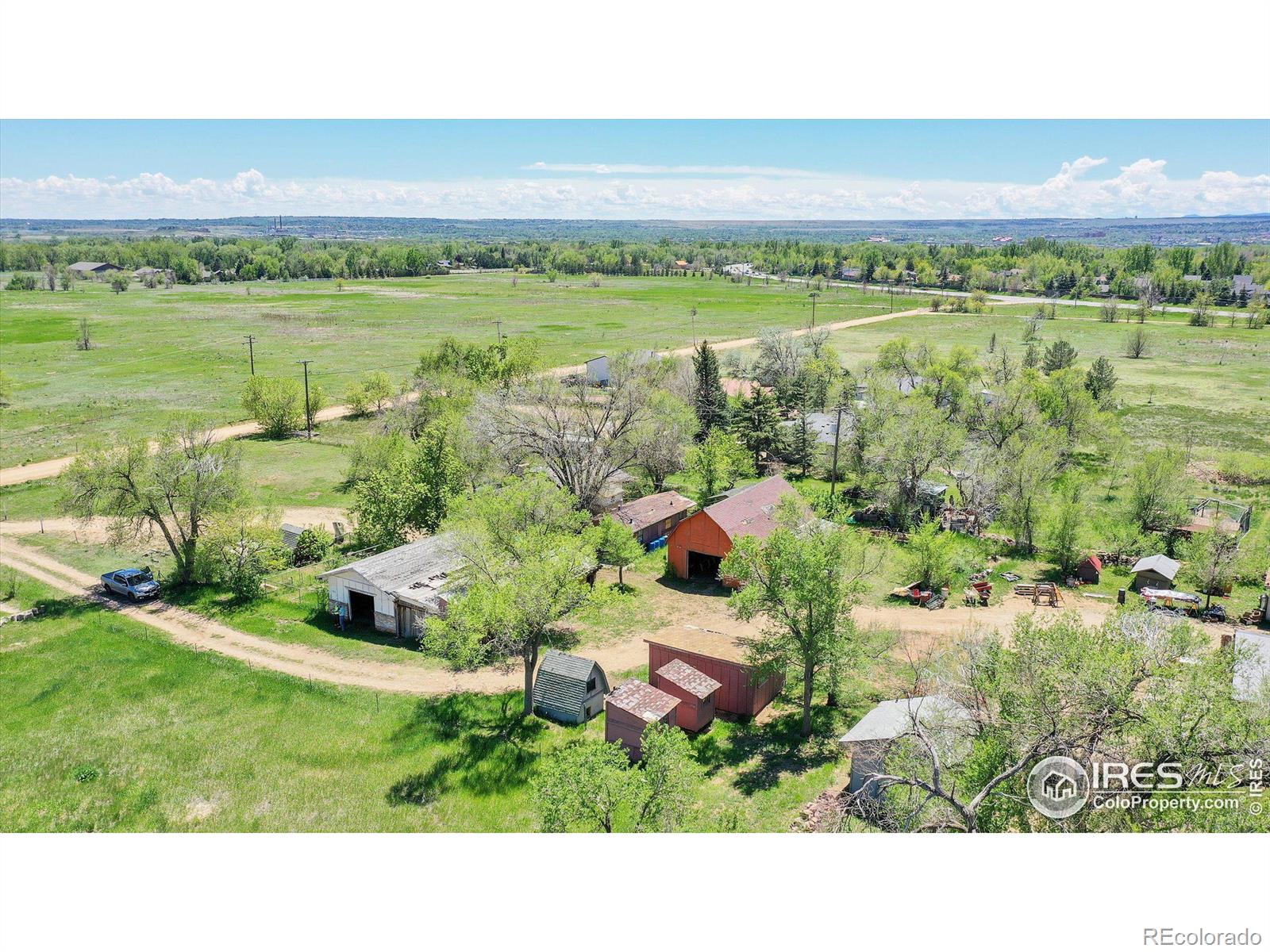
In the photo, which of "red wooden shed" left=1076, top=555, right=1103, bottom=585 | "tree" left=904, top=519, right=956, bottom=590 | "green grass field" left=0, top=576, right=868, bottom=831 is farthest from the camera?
"red wooden shed" left=1076, top=555, right=1103, bottom=585

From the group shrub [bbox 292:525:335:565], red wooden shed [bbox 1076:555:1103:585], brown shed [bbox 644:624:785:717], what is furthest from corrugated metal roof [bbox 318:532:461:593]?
red wooden shed [bbox 1076:555:1103:585]

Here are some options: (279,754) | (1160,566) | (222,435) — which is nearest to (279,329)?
(222,435)

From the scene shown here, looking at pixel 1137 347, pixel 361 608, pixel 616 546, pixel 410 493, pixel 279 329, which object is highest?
pixel 1137 347

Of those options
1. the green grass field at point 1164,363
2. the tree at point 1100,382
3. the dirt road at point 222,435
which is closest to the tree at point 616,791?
the dirt road at point 222,435

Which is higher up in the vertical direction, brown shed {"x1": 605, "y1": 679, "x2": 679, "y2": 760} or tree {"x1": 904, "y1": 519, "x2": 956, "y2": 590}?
tree {"x1": 904, "y1": 519, "x2": 956, "y2": 590}

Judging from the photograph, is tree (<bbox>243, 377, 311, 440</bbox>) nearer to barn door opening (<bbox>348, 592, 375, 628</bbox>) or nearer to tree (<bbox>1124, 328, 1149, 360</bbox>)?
barn door opening (<bbox>348, 592, 375, 628</bbox>)

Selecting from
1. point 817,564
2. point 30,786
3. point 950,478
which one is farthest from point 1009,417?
point 30,786

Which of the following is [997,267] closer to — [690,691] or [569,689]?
[690,691]
